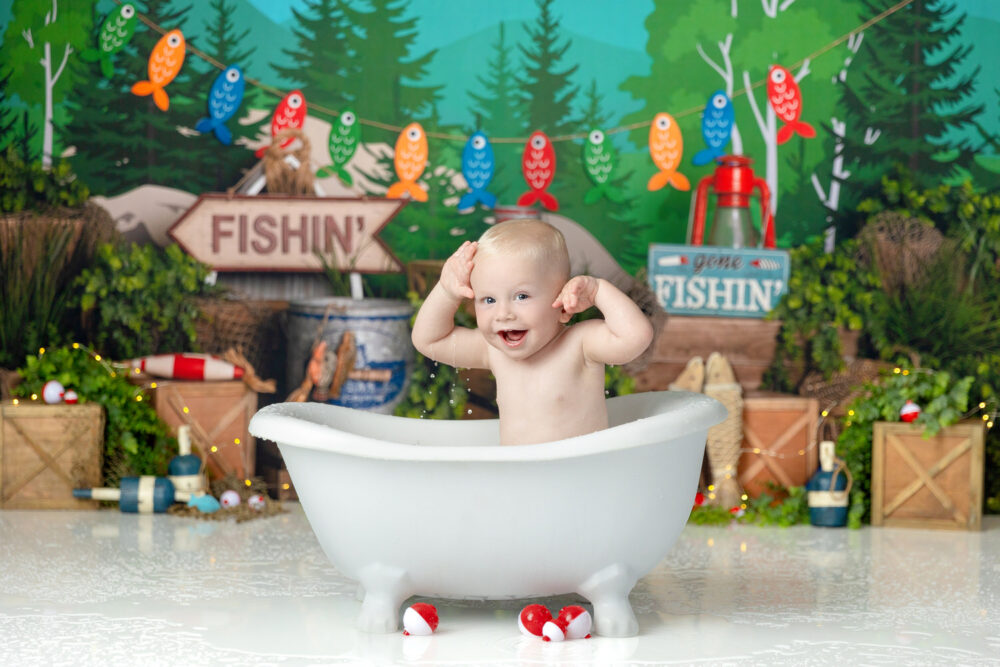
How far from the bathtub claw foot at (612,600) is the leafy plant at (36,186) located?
9.68ft

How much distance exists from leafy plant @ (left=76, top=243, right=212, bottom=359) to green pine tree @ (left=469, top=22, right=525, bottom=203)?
1227 millimetres

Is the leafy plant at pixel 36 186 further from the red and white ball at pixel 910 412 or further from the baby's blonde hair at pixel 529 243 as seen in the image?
the red and white ball at pixel 910 412

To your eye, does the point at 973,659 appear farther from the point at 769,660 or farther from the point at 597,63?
the point at 597,63

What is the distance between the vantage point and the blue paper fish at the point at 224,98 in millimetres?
→ 4562

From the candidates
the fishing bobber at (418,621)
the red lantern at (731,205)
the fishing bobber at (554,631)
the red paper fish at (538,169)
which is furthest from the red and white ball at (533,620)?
the red paper fish at (538,169)

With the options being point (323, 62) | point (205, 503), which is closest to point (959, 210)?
point (323, 62)

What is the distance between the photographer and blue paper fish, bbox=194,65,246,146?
15.0ft

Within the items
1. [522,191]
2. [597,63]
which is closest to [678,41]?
[597,63]

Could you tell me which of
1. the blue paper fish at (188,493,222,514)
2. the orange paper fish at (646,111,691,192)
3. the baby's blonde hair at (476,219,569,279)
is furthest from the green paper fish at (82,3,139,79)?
the baby's blonde hair at (476,219,569,279)

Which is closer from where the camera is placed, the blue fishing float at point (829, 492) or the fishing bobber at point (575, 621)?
the fishing bobber at point (575, 621)

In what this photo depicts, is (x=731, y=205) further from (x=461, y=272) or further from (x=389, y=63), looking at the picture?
(x=461, y=272)

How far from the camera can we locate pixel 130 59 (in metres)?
4.61

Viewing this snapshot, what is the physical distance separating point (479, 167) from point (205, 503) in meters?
1.65

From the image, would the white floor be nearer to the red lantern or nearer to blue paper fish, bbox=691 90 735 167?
the red lantern
